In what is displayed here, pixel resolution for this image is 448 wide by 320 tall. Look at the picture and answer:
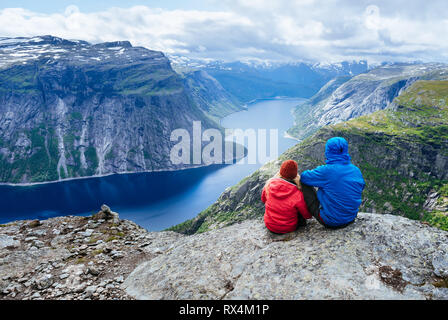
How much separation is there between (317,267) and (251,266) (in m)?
2.43

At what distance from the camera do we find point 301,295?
7.88 metres

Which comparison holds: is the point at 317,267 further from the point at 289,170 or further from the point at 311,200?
the point at 289,170

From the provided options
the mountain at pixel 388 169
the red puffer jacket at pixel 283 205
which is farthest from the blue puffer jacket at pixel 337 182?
the mountain at pixel 388 169

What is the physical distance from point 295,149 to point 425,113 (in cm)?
9315

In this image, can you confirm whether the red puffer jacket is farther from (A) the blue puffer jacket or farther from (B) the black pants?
(A) the blue puffer jacket

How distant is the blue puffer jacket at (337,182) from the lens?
32.5 ft

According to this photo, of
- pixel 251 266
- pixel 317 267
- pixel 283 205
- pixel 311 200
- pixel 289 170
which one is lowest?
pixel 251 266

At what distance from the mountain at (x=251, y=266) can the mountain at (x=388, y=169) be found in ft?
356

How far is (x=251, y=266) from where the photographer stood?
9.90m

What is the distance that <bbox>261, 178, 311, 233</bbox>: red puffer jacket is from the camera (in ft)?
34.5

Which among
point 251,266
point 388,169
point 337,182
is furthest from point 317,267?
point 388,169

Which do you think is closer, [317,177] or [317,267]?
[317,267]

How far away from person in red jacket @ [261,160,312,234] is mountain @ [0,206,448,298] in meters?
0.70

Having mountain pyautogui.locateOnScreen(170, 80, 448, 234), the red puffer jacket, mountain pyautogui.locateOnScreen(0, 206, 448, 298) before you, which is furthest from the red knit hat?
mountain pyautogui.locateOnScreen(170, 80, 448, 234)
